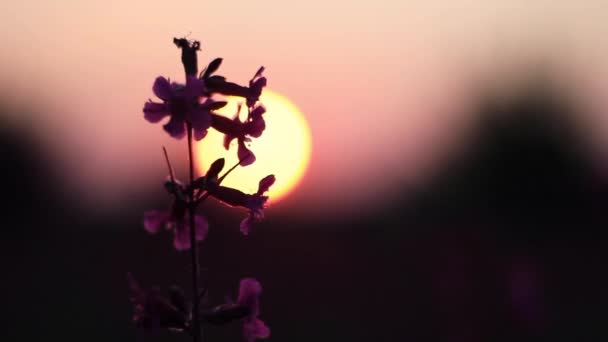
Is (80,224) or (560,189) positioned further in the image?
(80,224)

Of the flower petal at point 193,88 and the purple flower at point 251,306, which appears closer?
the flower petal at point 193,88

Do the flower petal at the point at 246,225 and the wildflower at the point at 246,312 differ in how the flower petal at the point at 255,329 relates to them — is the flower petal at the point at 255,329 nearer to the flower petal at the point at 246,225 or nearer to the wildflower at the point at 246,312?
the wildflower at the point at 246,312

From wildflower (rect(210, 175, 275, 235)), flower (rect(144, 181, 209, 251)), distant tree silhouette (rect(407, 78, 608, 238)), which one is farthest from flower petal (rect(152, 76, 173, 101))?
distant tree silhouette (rect(407, 78, 608, 238))

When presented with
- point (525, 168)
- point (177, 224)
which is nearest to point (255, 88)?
point (177, 224)

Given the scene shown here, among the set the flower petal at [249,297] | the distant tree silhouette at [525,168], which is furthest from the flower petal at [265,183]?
the distant tree silhouette at [525,168]

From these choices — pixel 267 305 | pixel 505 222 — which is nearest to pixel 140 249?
pixel 267 305

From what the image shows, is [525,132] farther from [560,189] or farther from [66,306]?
[66,306]

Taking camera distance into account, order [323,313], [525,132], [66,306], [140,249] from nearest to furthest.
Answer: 1. [323,313]
2. [66,306]
3. [140,249]
4. [525,132]

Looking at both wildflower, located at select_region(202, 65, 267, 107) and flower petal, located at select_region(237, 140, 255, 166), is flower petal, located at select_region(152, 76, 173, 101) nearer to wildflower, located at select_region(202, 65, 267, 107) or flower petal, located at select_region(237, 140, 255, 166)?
wildflower, located at select_region(202, 65, 267, 107)
